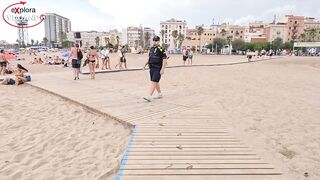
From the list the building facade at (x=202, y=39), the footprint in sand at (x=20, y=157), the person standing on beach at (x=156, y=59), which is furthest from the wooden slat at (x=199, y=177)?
the building facade at (x=202, y=39)

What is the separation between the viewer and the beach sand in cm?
352

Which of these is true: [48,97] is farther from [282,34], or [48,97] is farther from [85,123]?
[282,34]

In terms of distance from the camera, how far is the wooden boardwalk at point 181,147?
3080 millimetres

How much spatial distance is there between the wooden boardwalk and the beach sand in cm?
34

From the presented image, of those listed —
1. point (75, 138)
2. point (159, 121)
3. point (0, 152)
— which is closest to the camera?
point (0, 152)

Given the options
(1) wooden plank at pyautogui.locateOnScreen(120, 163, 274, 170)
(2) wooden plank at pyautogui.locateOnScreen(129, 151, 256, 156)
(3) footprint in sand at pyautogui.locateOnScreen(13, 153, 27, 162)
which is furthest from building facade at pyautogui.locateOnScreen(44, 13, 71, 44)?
(1) wooden plank at pyautogui.locateOnScreen(120, 163, 274, 170)

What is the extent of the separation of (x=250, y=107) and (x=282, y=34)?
118 m

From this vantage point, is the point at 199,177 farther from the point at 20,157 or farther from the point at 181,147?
the point at 20,157

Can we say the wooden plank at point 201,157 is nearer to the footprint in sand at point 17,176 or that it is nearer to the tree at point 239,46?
the footprint in sand at point 17,176

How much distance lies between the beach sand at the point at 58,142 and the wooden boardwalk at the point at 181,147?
1.11ft

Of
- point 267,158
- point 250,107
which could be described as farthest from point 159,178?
point 250,107

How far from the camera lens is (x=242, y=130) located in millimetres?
4930

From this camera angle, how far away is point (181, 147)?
12.8 feet

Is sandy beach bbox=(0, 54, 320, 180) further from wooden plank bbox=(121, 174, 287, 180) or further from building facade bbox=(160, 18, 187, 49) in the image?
building facade bbox=(160, 18, 187, 49)
